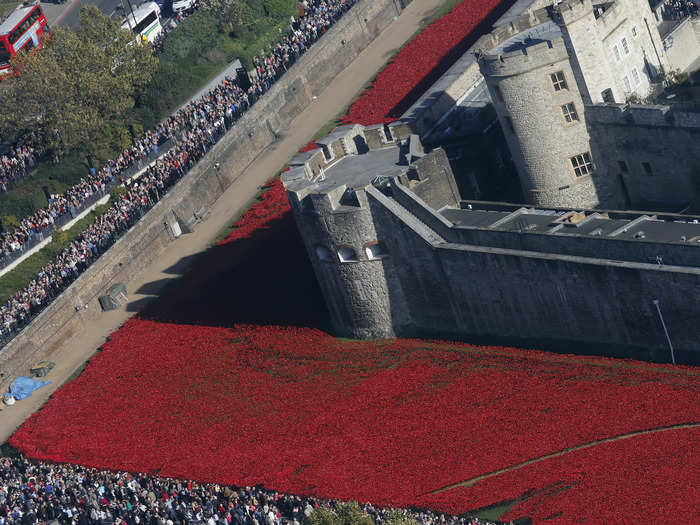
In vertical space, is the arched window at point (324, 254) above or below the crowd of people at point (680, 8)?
below

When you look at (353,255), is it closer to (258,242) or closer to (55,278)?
(258,242)

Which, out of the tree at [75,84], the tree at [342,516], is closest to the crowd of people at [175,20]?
the tree at [75,84]

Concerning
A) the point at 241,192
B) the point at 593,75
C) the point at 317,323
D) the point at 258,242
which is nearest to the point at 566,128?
the point at 593,75

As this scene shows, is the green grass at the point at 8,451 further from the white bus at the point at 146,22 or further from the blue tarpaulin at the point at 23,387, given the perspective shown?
the white bus at the point at 146,22

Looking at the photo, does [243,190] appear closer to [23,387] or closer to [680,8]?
[23,387]

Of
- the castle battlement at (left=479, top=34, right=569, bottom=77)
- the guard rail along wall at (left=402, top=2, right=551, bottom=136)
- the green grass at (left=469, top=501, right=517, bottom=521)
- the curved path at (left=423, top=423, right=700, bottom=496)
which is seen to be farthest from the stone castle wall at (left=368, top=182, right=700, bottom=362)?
the green grass at (left=469, top=501, right=517, bottom=521)

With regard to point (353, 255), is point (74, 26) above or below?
above
